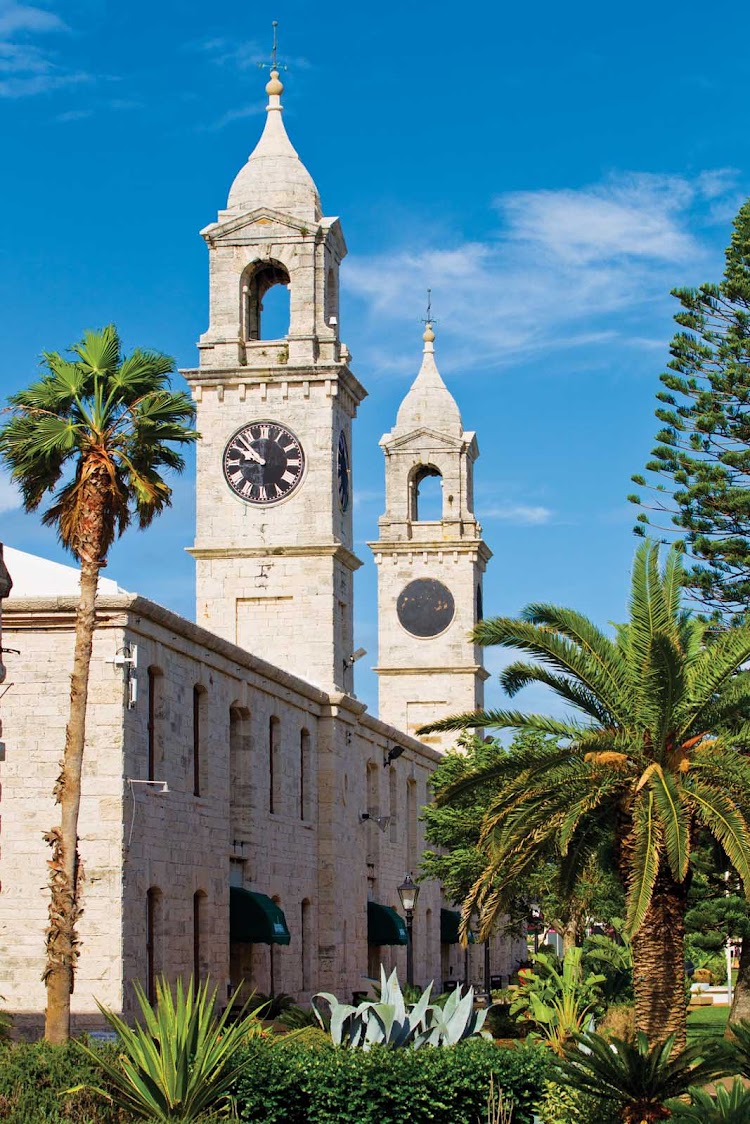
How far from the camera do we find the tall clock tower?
48812 millimetres

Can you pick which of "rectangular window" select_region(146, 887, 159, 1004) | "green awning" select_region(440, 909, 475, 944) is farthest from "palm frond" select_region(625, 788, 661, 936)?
"green awning" select_region(440, 909, 475, 944)

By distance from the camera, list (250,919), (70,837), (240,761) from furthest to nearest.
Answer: (240,761) < (250,919) < (70,837)

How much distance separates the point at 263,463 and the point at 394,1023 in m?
28.6

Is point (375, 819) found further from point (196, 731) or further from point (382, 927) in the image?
point (196, 731)

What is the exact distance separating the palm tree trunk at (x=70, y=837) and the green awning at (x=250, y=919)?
12150mm

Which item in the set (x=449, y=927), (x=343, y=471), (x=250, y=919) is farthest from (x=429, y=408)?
(x=250, y=919)

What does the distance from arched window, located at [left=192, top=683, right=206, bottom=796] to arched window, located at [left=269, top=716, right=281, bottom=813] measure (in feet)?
18.2

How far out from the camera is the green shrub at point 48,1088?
18656 millimetres

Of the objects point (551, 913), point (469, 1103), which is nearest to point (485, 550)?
point (551, 913)

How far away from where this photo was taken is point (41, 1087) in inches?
759

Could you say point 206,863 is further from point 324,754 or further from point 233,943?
point 324,754

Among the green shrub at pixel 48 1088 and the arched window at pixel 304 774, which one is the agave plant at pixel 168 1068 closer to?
the green shrub at pixel 48 1088

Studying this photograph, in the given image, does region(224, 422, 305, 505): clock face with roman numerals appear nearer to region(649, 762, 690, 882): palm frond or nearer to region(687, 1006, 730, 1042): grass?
region(687, 1006, 730, 1042): grass

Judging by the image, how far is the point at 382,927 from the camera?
50031mm
